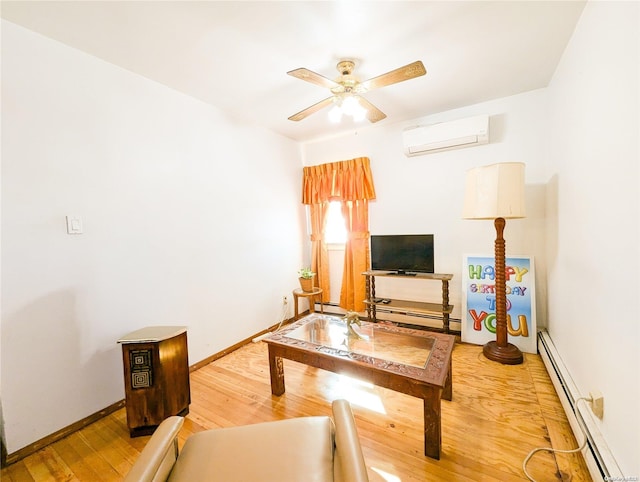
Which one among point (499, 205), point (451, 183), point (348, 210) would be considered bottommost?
point (499, 205)

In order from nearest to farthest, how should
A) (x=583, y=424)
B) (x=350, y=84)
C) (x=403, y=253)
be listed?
(x=583, y=424), (x=350, y=84), (x=403, y=253)

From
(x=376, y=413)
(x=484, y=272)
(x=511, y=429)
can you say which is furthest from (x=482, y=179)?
(x=376, y=413)

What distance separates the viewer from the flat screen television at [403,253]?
2896 millimetres

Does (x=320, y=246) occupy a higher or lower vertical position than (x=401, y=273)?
higher

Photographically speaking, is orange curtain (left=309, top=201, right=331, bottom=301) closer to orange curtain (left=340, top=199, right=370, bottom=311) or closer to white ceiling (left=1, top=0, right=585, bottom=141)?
orange curtain (left=340, top=199, right=370, bottom=311)

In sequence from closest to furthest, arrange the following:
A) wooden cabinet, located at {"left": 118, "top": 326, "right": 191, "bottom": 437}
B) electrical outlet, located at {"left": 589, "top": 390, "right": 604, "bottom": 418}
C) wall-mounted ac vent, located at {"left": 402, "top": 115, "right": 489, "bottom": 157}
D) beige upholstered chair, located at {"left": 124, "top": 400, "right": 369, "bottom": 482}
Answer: beige upholstered chair, located at {"left": 124, "top": 400, "right": 369, "bottom": 482}, electrical outlet, located at {"left": 589, "top": 390, "right": 604, "bottom": 418}, wooden cabinet, located at {"left": 118, "top": 326, "right": 191, "bottom": 437}, wall-mounted ac vent, located at {"left": 402, "top": 115, "right": 489, "bottom": 157}

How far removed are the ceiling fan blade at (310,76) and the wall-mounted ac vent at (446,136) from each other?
54.8 inches

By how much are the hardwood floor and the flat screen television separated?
1004 mm

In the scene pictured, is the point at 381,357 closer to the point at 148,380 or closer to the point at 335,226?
the point at 148,380

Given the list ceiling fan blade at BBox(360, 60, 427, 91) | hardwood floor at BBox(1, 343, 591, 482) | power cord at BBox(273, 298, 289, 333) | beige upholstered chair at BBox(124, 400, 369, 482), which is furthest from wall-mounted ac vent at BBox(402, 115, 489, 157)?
beige upholstered chair at BBox(124, 400, 369, 482)

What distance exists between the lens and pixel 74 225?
1713mm

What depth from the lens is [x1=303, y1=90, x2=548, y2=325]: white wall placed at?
2561 mm

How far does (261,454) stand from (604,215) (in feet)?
6.04

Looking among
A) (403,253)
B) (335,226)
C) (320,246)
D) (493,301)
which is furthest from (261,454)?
(335,226)
